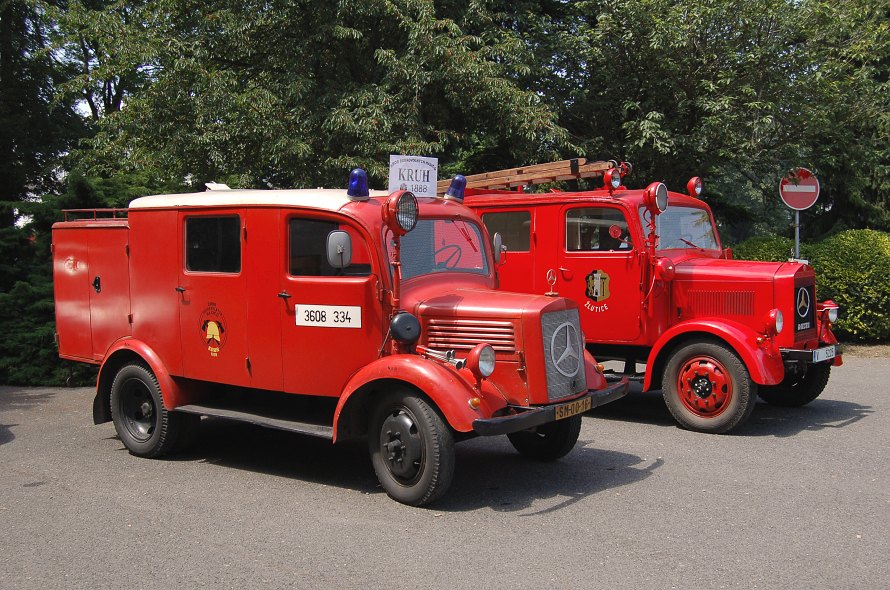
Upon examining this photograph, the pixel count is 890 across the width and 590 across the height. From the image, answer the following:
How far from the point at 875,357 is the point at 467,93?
7.39m

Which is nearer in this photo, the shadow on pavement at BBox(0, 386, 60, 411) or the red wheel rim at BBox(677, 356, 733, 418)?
the red wheel rim at BBox(677, 356, 733, 418)

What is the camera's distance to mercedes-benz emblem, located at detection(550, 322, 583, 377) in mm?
6047

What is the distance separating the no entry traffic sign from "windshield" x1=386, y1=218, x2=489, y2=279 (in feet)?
28.0

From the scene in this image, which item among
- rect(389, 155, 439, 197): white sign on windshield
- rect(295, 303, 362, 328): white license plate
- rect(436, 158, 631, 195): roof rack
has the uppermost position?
rect(436, 158, 631, 195): roof rack

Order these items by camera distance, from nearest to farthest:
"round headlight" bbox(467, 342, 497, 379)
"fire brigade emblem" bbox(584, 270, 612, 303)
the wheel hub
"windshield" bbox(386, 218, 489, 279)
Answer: "round headlight" bbox(467, 342, 497, 379)
the wheel hub
"windshield" bbox(386, 218, 489, 279)
"fire brigade emblem" bbox(584, 270, 612, 303)

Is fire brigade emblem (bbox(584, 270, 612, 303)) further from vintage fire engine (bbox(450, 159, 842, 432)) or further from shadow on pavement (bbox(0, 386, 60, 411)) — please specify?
shadow on pavement (bbox(0, 386, 60, 411))

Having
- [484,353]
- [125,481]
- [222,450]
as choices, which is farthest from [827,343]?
[125,481]

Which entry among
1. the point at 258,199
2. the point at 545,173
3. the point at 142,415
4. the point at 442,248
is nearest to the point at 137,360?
the point at 142,415

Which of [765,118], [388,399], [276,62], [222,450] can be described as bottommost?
[222,450]

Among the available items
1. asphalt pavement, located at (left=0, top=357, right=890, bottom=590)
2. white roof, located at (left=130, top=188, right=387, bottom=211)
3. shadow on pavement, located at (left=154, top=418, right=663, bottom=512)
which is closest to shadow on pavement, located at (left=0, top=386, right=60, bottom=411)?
asphalt pavement, located at (left=0, top=357, right=890, bottom=590)

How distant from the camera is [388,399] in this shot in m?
5.93

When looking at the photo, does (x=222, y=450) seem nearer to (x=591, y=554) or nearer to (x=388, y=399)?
(x=388, y=399)

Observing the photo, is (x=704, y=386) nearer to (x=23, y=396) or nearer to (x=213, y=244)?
(x=213, y=244)

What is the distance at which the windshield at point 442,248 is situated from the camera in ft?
21.2
